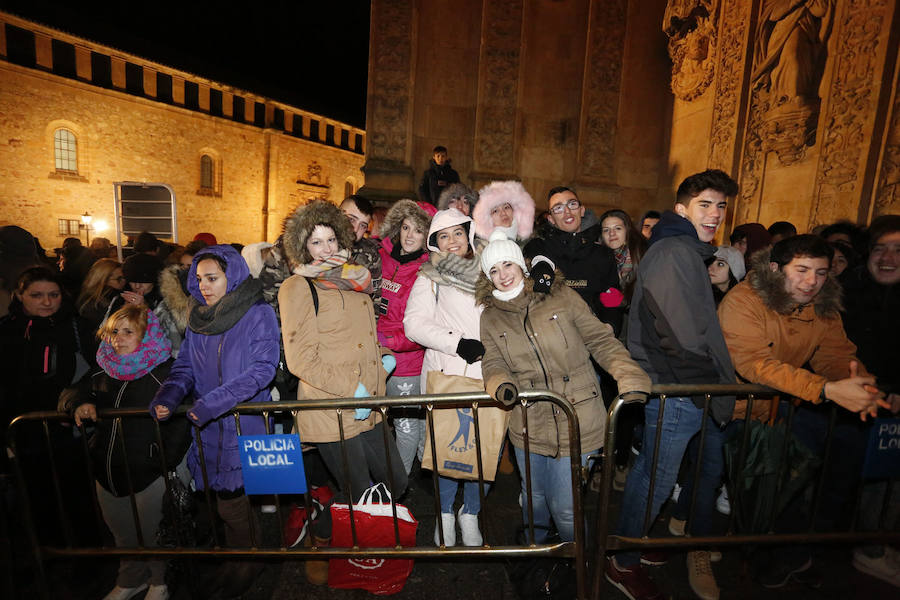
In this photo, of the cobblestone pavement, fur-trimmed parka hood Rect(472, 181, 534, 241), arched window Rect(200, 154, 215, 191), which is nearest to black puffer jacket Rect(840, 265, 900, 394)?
the cobblestone pavement

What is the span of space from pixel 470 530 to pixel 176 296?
107 inches

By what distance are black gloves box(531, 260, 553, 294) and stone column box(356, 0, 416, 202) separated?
23.1 feet

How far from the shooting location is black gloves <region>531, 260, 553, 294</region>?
2510mm

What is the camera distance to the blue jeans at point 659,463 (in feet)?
8.38

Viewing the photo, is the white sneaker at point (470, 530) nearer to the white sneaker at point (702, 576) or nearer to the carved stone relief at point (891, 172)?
the white sneaker at point (702, 576)

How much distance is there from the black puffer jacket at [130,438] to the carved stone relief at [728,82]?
29.5 ft

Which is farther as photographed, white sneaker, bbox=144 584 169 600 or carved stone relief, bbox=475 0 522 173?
carved stone relief, bbox=475 0 522 173

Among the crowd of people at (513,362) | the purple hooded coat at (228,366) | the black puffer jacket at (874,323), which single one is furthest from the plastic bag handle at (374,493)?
the black puffer jacket at (874,323)

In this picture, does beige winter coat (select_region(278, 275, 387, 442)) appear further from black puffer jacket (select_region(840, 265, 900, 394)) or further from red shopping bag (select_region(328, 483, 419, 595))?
black puffer jacket (select_region(840, 265, 900, 394))

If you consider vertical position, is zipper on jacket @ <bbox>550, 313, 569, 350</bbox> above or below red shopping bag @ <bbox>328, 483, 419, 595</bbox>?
above

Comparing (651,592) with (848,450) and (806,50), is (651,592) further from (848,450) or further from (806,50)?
(806,50)

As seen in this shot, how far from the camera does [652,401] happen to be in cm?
269

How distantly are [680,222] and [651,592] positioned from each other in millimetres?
2200

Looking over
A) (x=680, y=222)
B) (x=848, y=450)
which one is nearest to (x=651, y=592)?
(x=848, y=450)
